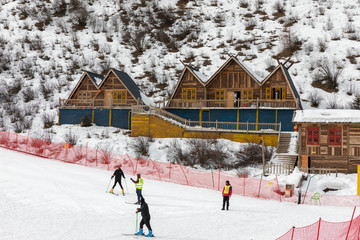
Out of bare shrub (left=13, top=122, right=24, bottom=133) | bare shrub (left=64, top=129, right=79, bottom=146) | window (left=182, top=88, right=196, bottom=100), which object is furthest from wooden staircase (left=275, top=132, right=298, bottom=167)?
bare shrub (left=13, top=122, right=24, bottom=133)

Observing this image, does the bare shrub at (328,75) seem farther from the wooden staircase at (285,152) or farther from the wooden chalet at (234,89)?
the wooden staircase at (285,152)

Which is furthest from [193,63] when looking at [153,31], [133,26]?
[133,26]

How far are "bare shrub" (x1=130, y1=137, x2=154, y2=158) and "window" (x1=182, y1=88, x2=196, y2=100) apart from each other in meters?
8.36

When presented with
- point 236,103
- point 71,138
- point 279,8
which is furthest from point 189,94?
point 279,8

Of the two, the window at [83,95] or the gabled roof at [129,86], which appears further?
the window at [83,95]

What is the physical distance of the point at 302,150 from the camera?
83.1 ft

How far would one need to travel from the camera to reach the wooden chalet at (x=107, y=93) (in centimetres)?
3944

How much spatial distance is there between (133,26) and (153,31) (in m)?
5.68

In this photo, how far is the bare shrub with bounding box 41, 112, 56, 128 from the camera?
4210cm

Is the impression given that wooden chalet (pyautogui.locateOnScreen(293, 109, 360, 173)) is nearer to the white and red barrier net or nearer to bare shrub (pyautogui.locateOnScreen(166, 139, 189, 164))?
the white and red barrier net

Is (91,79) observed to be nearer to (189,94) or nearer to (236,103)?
(189,94)

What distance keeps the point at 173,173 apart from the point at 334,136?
1175 cm

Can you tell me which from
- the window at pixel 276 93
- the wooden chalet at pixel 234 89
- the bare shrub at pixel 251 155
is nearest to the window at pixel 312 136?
the bare shrub at pixel 251 155

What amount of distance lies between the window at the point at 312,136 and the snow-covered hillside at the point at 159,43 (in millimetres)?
21689
